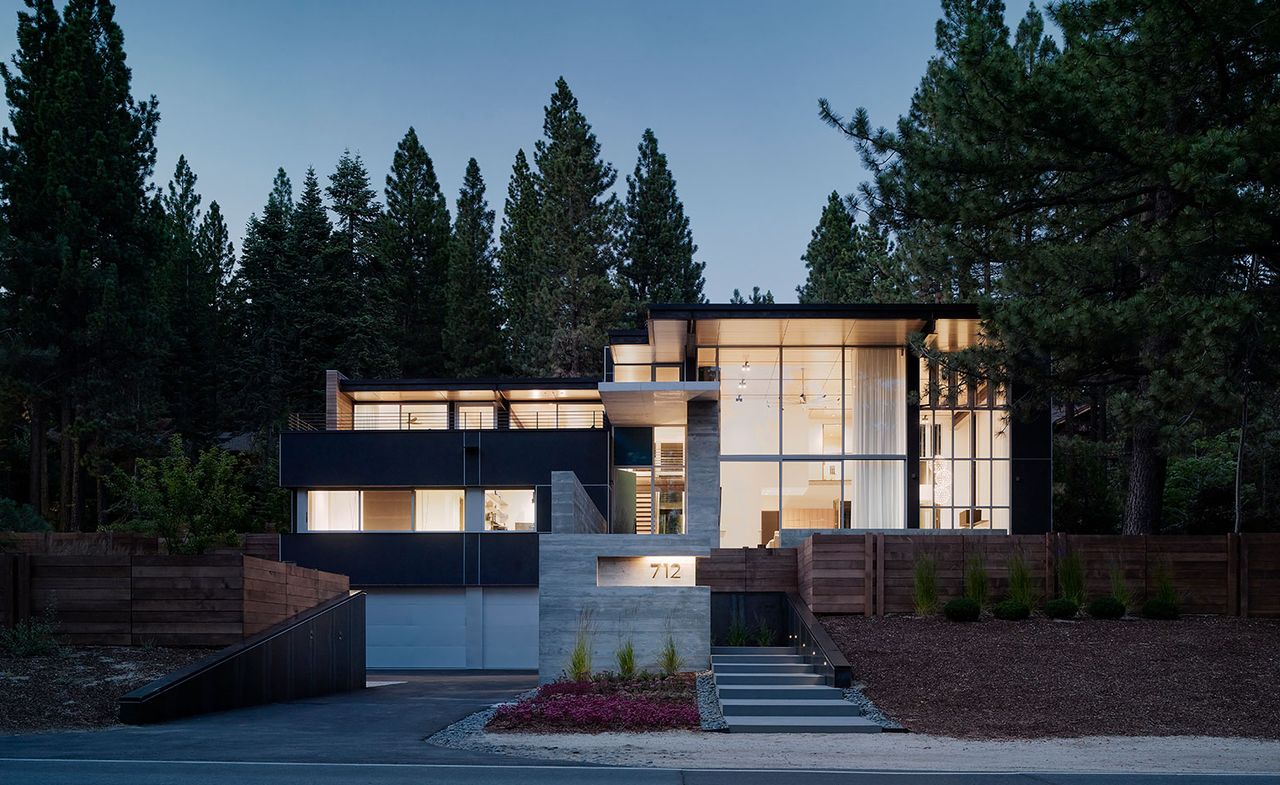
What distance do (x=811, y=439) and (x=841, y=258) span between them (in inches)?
973

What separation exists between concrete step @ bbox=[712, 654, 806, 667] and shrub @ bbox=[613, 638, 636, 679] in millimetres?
1096

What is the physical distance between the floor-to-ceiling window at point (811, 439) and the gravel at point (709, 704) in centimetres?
1059

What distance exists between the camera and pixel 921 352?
24.4 meters

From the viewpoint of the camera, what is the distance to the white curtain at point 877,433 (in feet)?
86.6

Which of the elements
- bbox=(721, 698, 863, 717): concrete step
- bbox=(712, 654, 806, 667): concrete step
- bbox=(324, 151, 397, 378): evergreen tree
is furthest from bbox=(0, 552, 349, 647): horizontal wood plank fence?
bbox=(324, 151, 397, 378): evergreen tree

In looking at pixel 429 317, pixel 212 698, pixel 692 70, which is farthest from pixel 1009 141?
pixel 429 317

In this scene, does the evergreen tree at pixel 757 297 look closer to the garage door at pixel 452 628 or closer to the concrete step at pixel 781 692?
the garage door at pixel 452 628

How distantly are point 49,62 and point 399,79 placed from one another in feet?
59.0

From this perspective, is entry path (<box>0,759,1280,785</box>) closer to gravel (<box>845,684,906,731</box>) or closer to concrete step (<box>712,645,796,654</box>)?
gravel (<box>845,684,906,731</box>)

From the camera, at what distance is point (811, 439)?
26.8 meters

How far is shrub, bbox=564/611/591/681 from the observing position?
16328 mm

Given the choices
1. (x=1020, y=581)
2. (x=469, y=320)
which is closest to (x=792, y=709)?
(x=1020, y=581)

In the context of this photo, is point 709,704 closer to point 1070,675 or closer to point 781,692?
point 781,692

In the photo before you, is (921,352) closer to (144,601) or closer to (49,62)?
(144,601)
